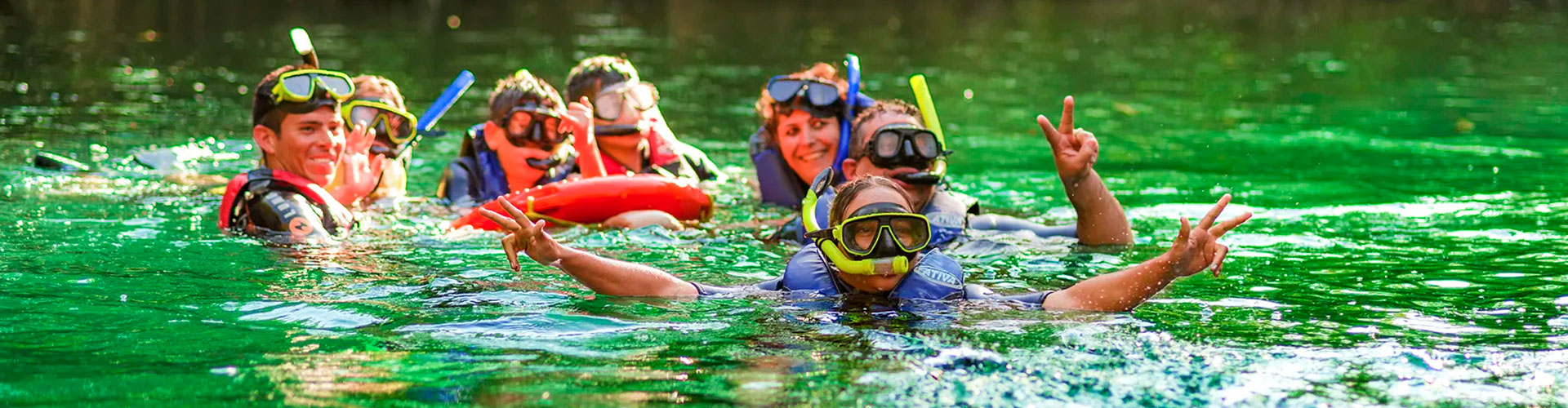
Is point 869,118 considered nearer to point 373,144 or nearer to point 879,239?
point 879,239

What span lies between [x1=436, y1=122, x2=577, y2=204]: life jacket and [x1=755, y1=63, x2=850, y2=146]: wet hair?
3.39 ft

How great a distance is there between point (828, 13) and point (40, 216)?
22.6 metres

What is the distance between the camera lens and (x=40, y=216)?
26.3 feet

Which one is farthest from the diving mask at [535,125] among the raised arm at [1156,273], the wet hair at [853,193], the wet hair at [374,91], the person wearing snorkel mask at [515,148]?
the raised arm at [1156,273]

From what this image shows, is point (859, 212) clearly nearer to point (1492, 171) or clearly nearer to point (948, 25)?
point (1492, 171)

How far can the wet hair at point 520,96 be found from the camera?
8188 mm

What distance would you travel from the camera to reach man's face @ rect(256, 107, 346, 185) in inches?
269

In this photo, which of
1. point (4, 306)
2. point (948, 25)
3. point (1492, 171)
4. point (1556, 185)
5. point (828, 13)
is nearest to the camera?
point (4, 306)

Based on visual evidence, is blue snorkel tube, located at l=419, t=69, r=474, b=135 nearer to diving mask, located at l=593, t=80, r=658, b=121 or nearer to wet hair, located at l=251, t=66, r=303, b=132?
diving mask, located at l=593, t=80, r=658, b=121

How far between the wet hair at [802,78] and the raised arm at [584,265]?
7.31ft

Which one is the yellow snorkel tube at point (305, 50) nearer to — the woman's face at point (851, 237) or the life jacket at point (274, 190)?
the life jacket at point (274, 190)

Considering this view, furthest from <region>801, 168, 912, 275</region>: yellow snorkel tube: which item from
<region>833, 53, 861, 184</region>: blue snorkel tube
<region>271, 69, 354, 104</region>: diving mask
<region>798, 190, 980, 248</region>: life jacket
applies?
<region>271, 69, 354, 104</region>: diving mask

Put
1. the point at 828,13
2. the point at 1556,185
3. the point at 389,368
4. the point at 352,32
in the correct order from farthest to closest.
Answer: the point at 828,13, the point at 352,32, the point at 1556,185, the point at 389,368

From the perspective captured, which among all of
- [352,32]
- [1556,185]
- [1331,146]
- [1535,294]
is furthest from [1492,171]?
[352,32]
